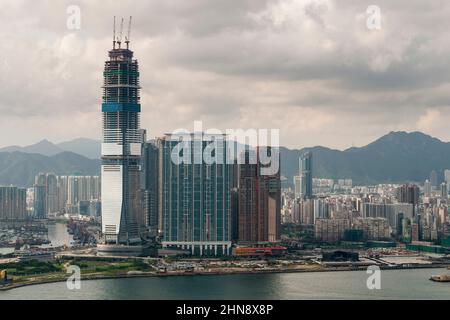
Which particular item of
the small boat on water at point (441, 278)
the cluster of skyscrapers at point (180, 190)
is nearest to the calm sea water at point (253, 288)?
the small boat on water at point (441, 278)

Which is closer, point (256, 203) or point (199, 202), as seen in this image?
point (199, 202)

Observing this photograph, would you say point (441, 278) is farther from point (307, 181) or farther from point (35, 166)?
point (35, 166)

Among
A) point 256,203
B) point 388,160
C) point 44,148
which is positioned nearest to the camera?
point 256,203

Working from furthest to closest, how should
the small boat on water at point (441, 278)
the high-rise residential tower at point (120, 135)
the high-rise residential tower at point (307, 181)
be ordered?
1. the high-rise residential tower at point (307, 181)
2. the high-rise residential tower at point (120, 135)
3. the small boat on water at point (441, 278)

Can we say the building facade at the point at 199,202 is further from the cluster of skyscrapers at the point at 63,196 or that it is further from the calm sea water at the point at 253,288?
the cluster of skyscrapers at the point at 63,196

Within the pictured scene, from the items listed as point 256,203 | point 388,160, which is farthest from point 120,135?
point 388,160

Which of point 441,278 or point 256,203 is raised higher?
point 256,203
